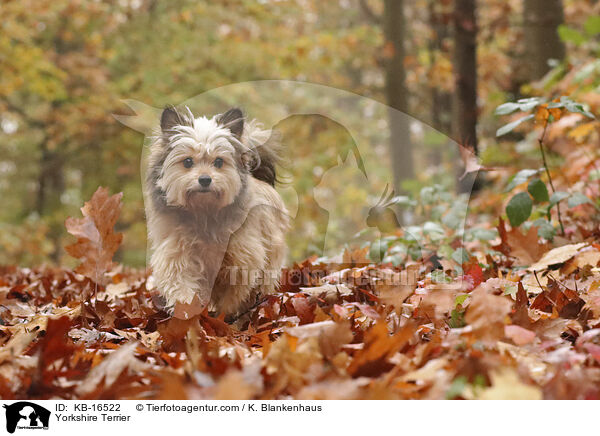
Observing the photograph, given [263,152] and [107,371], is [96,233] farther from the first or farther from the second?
[107,371]

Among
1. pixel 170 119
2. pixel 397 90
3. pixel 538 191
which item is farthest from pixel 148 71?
pixel 538 191

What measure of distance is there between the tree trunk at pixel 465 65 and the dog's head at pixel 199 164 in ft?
16.1

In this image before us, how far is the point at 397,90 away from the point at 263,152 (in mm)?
8364

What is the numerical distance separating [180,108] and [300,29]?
17.4m

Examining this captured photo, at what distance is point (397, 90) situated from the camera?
12.0 m

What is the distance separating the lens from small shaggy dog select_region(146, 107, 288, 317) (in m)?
3.66

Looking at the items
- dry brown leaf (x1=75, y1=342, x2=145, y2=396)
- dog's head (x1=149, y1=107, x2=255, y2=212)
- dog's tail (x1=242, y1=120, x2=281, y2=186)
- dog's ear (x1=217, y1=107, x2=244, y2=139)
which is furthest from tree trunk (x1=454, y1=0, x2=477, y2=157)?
dry brown leaf (x1=75, y1=342, x2=145, y2=396)

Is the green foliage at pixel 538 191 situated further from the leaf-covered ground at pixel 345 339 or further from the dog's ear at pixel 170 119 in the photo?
the dog's ear at pixel 170 119

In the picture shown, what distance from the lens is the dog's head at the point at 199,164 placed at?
3617 mm

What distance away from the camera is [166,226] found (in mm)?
3812

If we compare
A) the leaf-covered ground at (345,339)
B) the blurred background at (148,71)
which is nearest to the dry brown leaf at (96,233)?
the leaf-covered ground at (345,339)

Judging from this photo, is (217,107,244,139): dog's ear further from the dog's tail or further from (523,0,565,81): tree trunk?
(523,0,565,81): tree trunk
